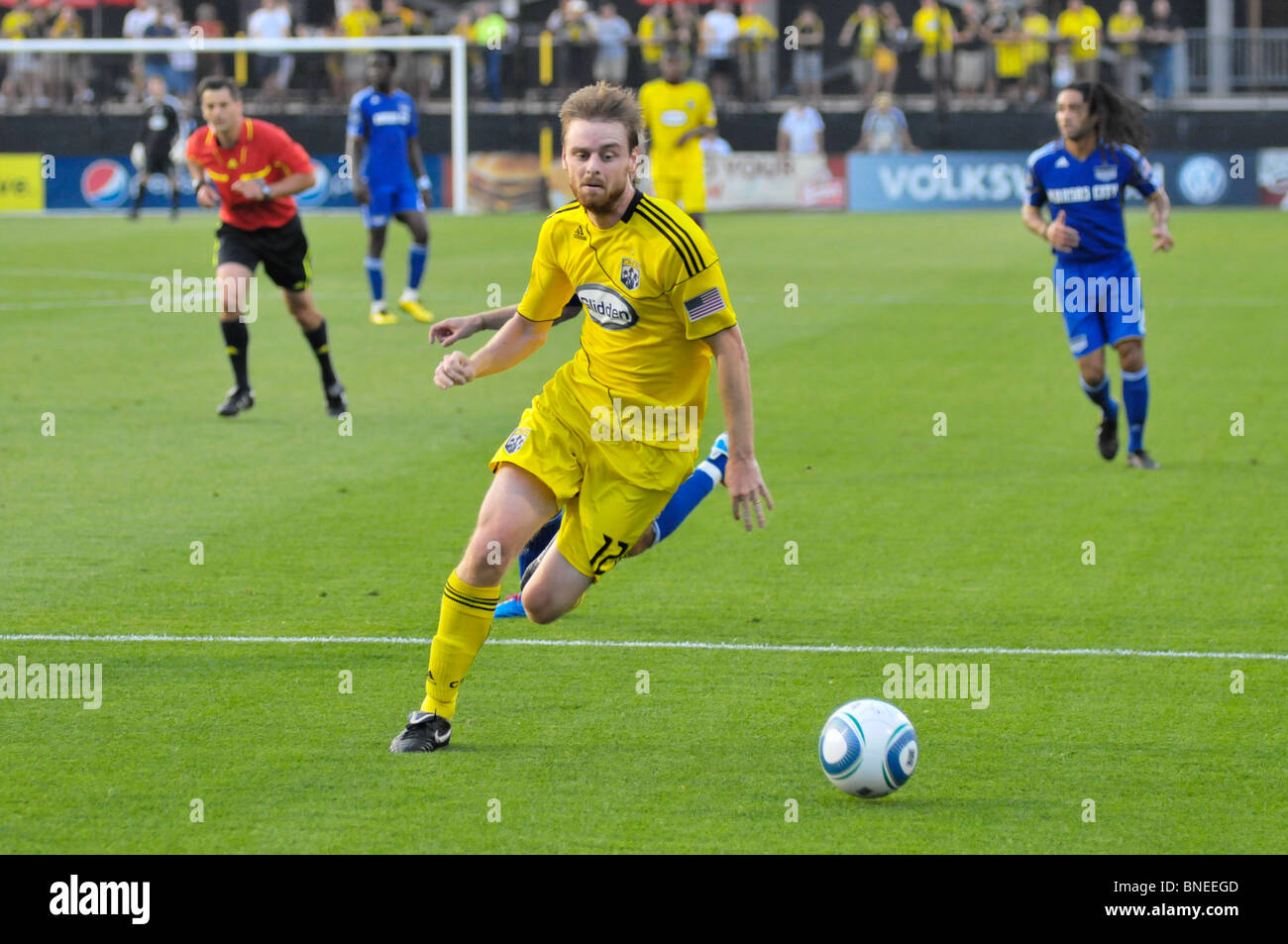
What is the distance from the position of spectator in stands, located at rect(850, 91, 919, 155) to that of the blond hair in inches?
1101

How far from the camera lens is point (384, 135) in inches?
690

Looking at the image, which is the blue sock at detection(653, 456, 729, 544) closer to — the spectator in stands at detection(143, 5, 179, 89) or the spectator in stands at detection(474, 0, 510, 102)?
the spectator in stands at detection(474, 0, 510, 102)

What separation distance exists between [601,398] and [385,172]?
12385mm

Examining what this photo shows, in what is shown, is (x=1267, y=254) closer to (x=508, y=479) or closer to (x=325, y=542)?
(x=325, y=542)

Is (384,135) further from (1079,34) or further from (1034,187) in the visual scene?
(1079,34)

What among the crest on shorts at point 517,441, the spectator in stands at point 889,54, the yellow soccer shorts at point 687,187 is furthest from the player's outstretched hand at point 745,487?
the spectator in stands at point 889,54

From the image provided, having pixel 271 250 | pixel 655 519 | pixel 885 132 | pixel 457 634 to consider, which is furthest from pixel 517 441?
pixel 885 132

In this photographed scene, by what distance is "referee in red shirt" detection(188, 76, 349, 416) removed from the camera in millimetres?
11812

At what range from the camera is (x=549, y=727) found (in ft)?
19.3

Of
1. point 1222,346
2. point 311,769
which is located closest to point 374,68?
point 1222,346

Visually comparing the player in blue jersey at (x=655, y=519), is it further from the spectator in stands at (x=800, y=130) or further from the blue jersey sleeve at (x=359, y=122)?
the spectator in stands at (x=800, y=130)

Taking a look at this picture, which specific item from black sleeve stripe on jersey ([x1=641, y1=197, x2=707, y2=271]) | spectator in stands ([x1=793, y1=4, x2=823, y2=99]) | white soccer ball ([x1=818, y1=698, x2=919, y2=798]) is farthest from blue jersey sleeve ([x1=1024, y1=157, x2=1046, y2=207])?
spectator in stands ([x1=793, y1=4, x2=823, y2=99])

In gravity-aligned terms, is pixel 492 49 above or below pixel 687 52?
above

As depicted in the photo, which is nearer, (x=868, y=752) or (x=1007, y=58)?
(x=868, y=752)
